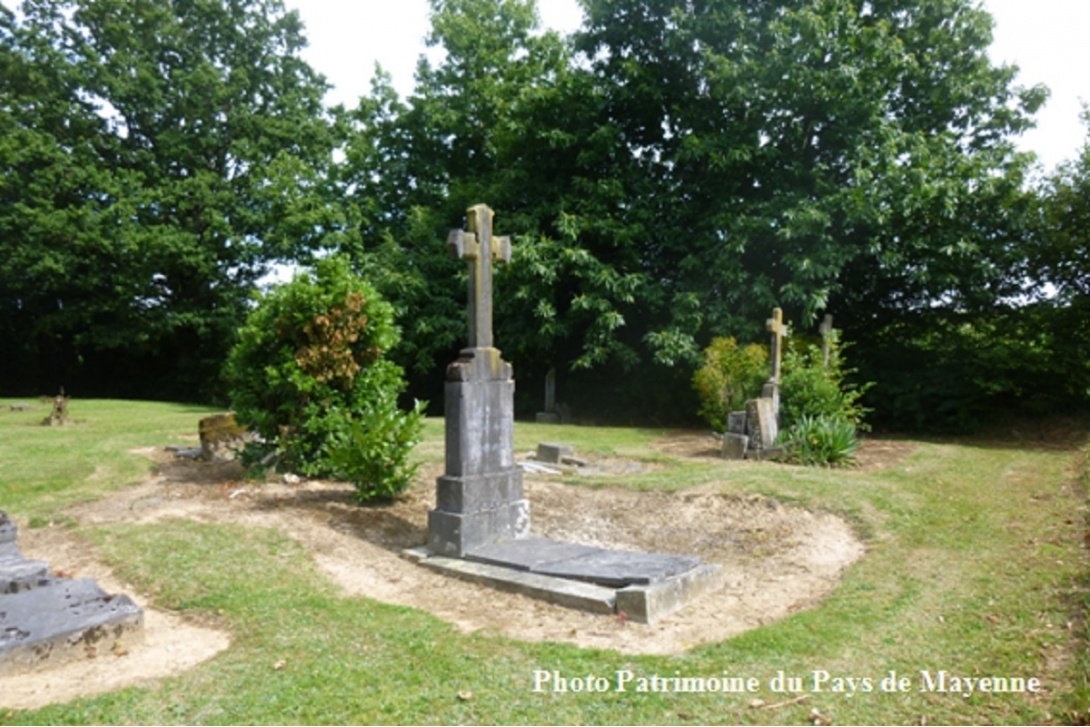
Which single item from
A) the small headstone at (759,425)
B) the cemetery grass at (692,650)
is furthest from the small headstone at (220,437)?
the small headstone at (759,425)

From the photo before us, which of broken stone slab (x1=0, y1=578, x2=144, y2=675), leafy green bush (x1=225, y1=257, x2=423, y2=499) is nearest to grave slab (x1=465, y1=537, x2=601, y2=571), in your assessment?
broken stone slab (x1=0, y1=578, x2=144, y2=675)

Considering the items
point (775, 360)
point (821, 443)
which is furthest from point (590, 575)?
point (775, 360)

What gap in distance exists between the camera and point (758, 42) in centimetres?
1636

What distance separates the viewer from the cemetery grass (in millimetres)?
3359

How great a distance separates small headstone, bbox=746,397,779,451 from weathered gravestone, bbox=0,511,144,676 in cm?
891

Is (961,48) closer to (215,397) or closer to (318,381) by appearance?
(318,381)

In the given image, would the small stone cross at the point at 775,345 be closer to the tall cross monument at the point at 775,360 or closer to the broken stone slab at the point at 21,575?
the tall cross monument at the point at 775,360

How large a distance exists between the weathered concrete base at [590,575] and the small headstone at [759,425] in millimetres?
5954

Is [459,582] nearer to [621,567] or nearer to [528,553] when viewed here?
[528,553]

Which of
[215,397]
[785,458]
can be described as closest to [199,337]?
[215,397]

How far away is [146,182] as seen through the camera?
25125mm

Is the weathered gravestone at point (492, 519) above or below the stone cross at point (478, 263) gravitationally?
below

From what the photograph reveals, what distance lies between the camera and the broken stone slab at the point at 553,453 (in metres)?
10.9

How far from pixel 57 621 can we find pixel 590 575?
3174mm
